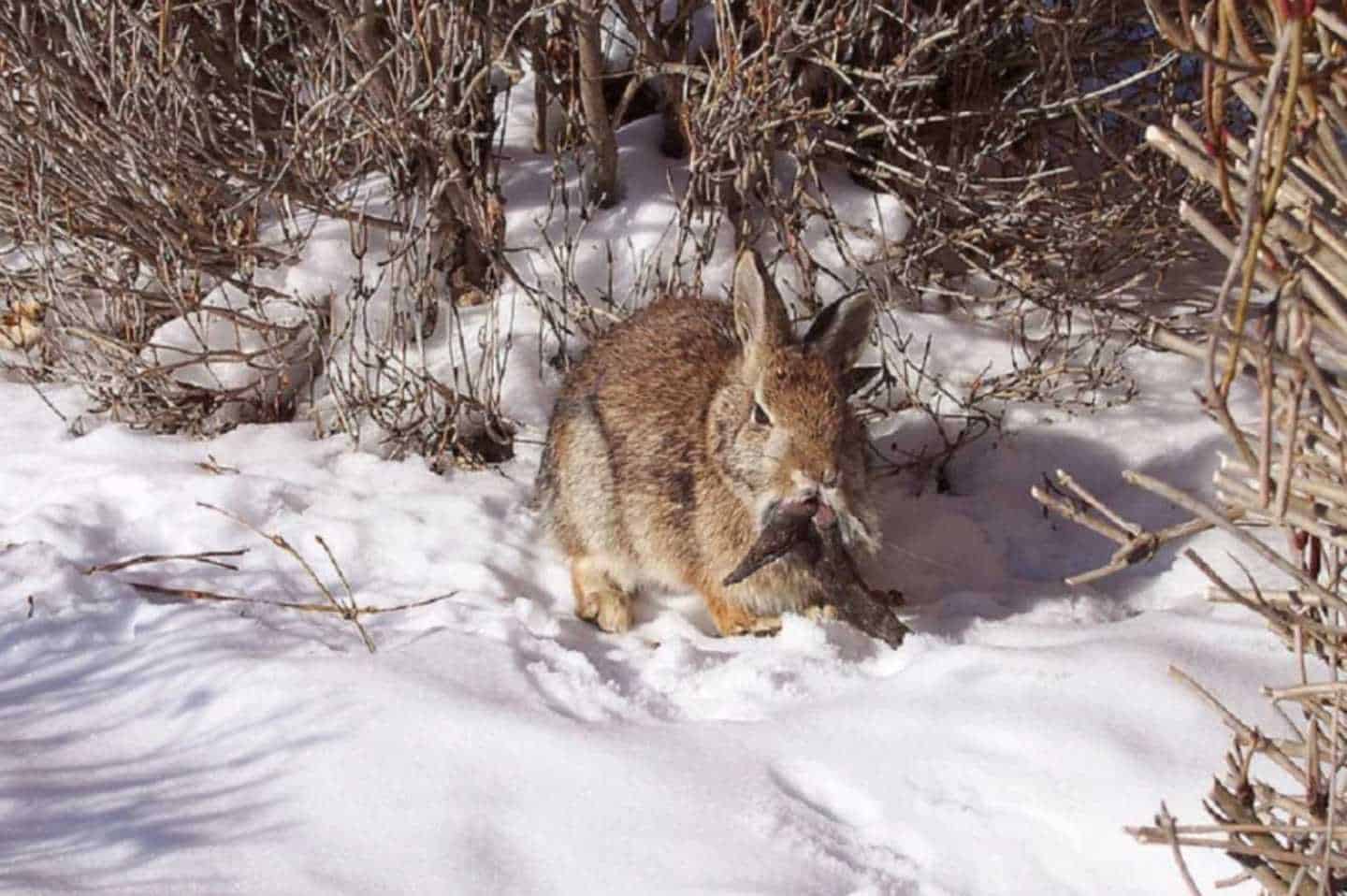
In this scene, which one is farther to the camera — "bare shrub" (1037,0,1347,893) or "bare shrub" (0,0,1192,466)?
"bare shrub" (0,0,1192,466)

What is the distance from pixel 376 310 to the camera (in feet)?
16.2

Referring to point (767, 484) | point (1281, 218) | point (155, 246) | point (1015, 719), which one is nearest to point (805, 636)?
point (767, 484)

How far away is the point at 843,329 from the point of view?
371 centimetres

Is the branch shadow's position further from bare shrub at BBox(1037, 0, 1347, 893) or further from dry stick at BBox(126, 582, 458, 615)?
bare shrub at BBox(1037, 0, 1347, 893)

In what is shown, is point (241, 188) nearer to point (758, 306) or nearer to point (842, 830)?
point (758, 306)

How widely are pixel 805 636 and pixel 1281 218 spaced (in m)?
1.94

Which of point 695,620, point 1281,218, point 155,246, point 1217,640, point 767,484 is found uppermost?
point 1281,218

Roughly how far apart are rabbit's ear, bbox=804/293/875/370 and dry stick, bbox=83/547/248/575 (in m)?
1.69

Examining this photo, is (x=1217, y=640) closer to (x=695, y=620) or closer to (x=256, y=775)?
(x=695, y=620)

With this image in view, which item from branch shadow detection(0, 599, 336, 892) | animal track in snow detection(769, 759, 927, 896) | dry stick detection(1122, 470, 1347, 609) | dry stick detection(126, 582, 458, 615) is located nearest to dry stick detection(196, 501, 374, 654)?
dry stick detection(126, 582, 458, 615)

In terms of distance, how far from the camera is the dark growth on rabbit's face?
3.53m

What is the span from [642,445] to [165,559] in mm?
1345

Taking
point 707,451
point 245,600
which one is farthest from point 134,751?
point 707,451

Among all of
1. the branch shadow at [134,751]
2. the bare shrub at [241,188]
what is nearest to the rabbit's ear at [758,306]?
the bare shrub at [241,188]
